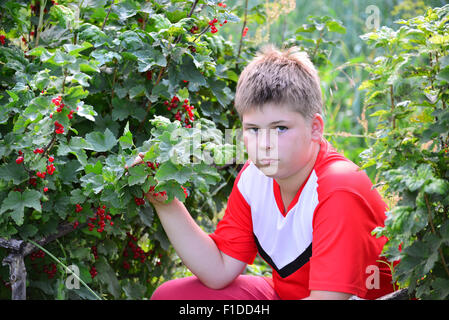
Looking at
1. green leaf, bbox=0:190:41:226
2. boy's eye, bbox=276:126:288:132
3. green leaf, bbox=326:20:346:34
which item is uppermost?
green leaf, bbox=326:20:346:34

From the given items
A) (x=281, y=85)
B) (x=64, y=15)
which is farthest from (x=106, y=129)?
(x=281, y=85)

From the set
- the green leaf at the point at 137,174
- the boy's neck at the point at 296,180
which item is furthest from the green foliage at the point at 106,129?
the boy's neck at the point at 296,180

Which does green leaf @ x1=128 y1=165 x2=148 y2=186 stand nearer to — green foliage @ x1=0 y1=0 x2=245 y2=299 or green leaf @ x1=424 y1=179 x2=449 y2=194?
green foliage @ x1=0 y1=0 x2=245 y2=299

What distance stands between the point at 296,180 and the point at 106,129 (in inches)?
23.3

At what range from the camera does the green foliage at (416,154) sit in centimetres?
125

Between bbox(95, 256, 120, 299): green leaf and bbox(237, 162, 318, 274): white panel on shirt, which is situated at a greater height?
bbox(237, 162, 318, 274): white panel on shirt

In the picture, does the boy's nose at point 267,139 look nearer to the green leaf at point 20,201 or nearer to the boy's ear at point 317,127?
the boy's ear at point 317,127

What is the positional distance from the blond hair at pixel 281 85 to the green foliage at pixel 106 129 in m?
0.16

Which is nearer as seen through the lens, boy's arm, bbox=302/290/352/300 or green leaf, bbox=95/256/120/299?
boy's arm, bbox=302/290/352/300

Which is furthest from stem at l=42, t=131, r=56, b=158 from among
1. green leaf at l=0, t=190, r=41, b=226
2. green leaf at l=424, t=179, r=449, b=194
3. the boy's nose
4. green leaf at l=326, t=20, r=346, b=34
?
green leaf at l=326, t=20, r=346, b=34

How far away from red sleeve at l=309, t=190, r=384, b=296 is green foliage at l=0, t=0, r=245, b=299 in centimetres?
32

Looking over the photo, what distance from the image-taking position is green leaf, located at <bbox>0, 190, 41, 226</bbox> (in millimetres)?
1571

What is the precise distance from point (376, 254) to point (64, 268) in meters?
1.02
